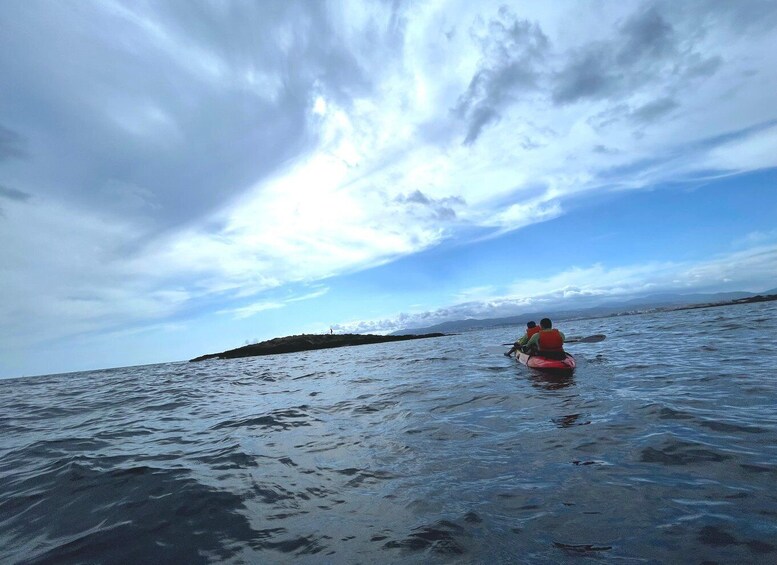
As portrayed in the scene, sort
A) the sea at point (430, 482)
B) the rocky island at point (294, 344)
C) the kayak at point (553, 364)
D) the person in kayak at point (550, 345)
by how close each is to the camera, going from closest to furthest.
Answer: the sea at point (430, 482)
the kayak at point (553, 364)
the person in kayak at point (550, 345)
the rocky island at point (294, 344)

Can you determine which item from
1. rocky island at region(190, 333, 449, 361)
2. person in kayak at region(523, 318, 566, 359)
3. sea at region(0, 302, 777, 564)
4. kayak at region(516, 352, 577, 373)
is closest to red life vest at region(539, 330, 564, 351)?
person in kayak at region(523, 318, 566, 359)

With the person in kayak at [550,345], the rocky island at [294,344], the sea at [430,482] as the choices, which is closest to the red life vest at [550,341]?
the person in kayak at [550,345]

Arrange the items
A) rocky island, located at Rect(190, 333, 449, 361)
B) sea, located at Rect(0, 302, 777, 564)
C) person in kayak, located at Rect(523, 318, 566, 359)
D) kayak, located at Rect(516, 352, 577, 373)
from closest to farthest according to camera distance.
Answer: sea, located at Rect(0, 302, 777, 564), kayak, located at Rect(516, 352, 577, 373), person in kayak, located at Rect(523, 318, 566, 359), rocky island, located at Rect(190, 333, 449, 361)

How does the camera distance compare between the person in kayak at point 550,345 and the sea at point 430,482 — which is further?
the person in kayak at point 550,345

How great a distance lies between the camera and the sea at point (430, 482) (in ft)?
13.8

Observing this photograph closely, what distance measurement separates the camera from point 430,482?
6.00 m

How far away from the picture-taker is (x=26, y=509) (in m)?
5.98

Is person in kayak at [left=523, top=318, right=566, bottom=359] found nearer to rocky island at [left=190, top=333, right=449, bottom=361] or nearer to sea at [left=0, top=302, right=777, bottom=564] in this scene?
sea at [left=0, top=302, right=777, bottom=564]

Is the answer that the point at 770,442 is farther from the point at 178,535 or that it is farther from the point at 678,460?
the point at 178,535

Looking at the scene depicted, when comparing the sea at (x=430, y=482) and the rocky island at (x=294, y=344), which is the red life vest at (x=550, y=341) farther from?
the rocky island at (x=294, y=344)

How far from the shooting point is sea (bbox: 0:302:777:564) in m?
4.19

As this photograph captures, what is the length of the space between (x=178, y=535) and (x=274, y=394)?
12.9 meters

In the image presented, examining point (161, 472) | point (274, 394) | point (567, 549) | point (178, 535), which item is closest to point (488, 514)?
point (567, 549)

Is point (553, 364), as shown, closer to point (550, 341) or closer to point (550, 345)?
point (550, 345)
